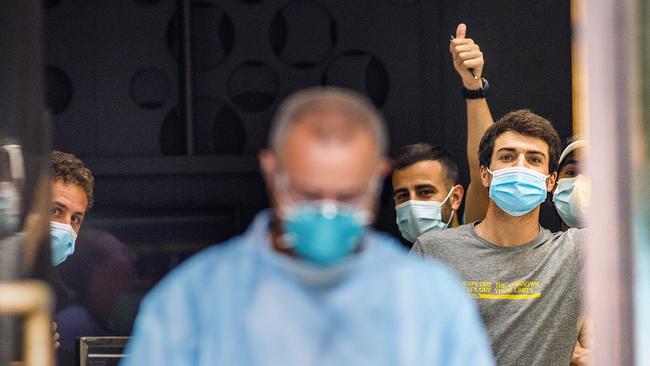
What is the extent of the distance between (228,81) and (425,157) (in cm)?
113

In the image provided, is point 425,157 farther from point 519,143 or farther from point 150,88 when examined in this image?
point 150,88

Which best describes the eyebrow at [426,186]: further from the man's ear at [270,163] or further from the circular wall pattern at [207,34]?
the man's ear at [270,163]

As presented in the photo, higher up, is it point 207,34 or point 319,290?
point 207,34

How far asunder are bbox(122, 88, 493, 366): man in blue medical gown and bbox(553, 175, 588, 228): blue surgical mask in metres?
2.15

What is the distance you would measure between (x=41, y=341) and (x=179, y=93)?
10.2 feet

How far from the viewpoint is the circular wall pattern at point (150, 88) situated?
497 centimetres

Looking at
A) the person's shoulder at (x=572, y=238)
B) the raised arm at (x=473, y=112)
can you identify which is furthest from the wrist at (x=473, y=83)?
the person's shoulder at (x=572, y=238)

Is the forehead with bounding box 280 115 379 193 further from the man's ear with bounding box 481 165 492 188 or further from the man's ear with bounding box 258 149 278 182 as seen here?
the man's ear with bounding box 481 165 492 188

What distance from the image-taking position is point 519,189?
3.46 metres

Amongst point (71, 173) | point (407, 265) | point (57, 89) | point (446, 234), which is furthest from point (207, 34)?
point (407, 265)

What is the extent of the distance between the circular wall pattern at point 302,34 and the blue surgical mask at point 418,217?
107 centimetres

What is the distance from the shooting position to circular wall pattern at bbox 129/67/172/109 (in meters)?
4.97

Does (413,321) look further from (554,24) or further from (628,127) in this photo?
(554,24)

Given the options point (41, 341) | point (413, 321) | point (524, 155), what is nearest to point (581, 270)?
point (524, 155)
